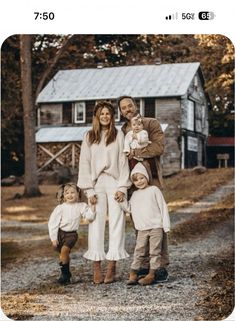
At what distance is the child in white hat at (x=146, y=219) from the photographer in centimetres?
284

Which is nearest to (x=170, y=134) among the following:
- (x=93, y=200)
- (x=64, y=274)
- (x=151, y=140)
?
(x=151, y=140)

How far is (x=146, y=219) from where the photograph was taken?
286 centimetres

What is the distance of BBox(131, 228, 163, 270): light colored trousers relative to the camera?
2881 mm

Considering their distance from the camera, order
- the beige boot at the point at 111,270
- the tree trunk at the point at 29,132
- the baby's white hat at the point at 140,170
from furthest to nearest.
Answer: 1. the tree trunk at the point at 29,132
2. the beige boot at the point at 111,270
3. the baby's white hat at the point at 140,170

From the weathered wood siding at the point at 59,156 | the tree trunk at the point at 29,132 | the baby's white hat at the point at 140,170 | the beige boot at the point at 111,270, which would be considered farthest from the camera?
the tree trunk at the point at 29,132

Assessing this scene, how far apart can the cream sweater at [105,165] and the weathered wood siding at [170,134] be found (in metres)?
0.21

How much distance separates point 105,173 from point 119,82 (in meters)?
0.46

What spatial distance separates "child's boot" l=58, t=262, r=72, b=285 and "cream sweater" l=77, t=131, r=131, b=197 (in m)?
0.36

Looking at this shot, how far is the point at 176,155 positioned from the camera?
10.2 feet

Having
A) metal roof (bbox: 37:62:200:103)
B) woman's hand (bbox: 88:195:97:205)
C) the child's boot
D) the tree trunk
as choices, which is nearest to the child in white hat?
woman's hand (bbox: 88:195:97:205)
